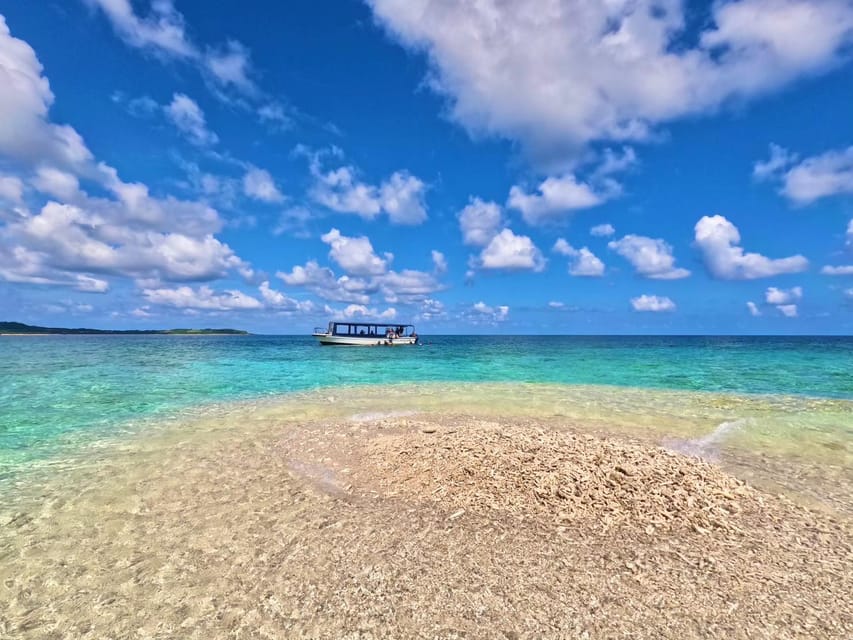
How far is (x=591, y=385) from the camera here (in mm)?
25703

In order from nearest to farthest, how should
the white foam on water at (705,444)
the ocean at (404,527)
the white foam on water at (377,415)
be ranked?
the ocean at (404,527)
the white foam on water at (705,444)
the white foam on water at (377,415)

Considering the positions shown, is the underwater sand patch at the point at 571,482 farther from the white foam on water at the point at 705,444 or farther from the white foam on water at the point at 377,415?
the white foam on water at the point at 377,415

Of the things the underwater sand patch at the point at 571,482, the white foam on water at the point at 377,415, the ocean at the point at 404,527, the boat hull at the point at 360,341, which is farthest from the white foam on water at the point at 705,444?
the boat hull at the point at 360,341

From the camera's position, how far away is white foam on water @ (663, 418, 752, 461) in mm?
10695

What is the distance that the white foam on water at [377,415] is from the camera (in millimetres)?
14718

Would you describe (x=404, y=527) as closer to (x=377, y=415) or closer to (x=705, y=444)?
(x=377, y=415)

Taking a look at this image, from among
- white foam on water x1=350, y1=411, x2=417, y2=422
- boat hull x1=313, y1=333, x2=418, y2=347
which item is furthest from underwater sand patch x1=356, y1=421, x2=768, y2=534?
boat hull x1=313, y1=333, x2=418, y2=347

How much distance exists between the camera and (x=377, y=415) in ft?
51.2

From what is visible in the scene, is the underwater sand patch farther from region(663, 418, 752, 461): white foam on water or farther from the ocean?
region(663, 418, 752, 461): white foam on water

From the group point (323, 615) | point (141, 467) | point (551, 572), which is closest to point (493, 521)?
point (551, 572)

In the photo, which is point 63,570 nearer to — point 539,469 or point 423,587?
point 423,587

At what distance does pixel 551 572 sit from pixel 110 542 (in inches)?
247

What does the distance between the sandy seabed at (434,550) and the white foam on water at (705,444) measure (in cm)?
324

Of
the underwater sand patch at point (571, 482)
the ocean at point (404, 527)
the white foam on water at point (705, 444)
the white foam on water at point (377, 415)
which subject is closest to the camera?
the ocean at point (404, 527)
